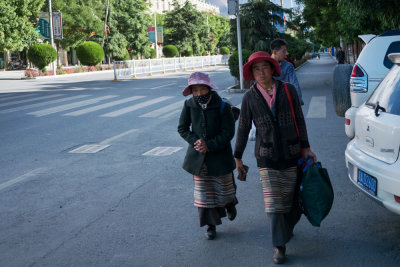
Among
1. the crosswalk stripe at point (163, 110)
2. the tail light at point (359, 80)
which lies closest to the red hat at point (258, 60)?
the tail light at point (359, 80)

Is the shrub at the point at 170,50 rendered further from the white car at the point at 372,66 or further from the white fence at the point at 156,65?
the white car at the point at 372,66

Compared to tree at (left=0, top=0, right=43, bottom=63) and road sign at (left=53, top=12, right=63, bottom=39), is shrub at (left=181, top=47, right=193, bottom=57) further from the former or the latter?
tree at (left=0, top=0, right=43, bottom=63)

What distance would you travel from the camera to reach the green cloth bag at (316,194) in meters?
3.79

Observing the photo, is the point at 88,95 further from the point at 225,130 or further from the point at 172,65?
the point at 172,65

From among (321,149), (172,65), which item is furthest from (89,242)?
(172,65)

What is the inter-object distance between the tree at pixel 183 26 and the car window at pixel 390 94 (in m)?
66.8

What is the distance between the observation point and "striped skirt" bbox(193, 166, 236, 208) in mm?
4395

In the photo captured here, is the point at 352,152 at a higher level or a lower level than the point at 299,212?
higher

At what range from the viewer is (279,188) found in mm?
3908

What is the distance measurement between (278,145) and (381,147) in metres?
0.79

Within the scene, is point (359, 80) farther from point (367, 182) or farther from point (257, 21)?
point (257, 21)

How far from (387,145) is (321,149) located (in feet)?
14.7

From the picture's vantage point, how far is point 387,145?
382 centimetres

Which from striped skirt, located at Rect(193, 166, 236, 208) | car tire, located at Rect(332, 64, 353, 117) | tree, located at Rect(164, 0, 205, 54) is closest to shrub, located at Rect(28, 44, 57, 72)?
tree, located at Rect(164, 0, 205, 54)
